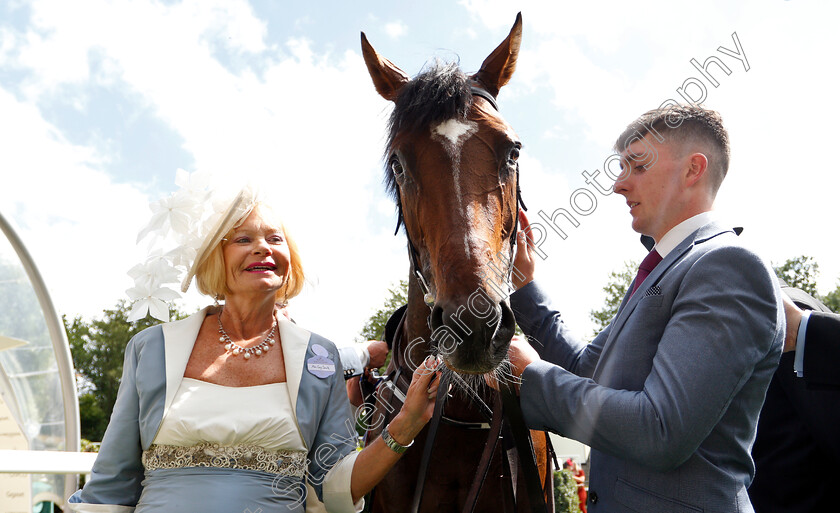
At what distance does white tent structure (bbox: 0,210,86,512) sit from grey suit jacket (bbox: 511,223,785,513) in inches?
303

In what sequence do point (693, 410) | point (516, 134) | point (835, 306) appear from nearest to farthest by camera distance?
point (693, 410) → point (516, 134) → point (835, 306)

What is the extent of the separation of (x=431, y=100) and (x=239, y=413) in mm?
1707

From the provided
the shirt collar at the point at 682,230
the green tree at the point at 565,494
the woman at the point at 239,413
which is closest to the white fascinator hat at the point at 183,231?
the woman at the point at 239,413

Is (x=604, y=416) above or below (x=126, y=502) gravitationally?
above

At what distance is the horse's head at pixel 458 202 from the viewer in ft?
6.57

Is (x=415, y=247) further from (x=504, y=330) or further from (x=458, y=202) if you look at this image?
(x=504, y=330)

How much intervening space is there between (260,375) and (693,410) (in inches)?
71.7

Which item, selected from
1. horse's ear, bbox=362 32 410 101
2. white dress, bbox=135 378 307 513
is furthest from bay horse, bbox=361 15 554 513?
white dress, bbox=135 378 307 513

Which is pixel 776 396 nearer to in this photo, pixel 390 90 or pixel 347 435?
pixel 347 435

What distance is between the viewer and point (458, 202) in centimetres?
232

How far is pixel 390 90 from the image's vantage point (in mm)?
3312

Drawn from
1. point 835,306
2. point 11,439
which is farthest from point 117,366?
point 835,306

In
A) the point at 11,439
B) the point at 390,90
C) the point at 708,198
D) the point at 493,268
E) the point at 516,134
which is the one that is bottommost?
the point at 11,439

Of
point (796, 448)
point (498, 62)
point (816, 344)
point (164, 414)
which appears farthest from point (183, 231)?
point (796, 448)
